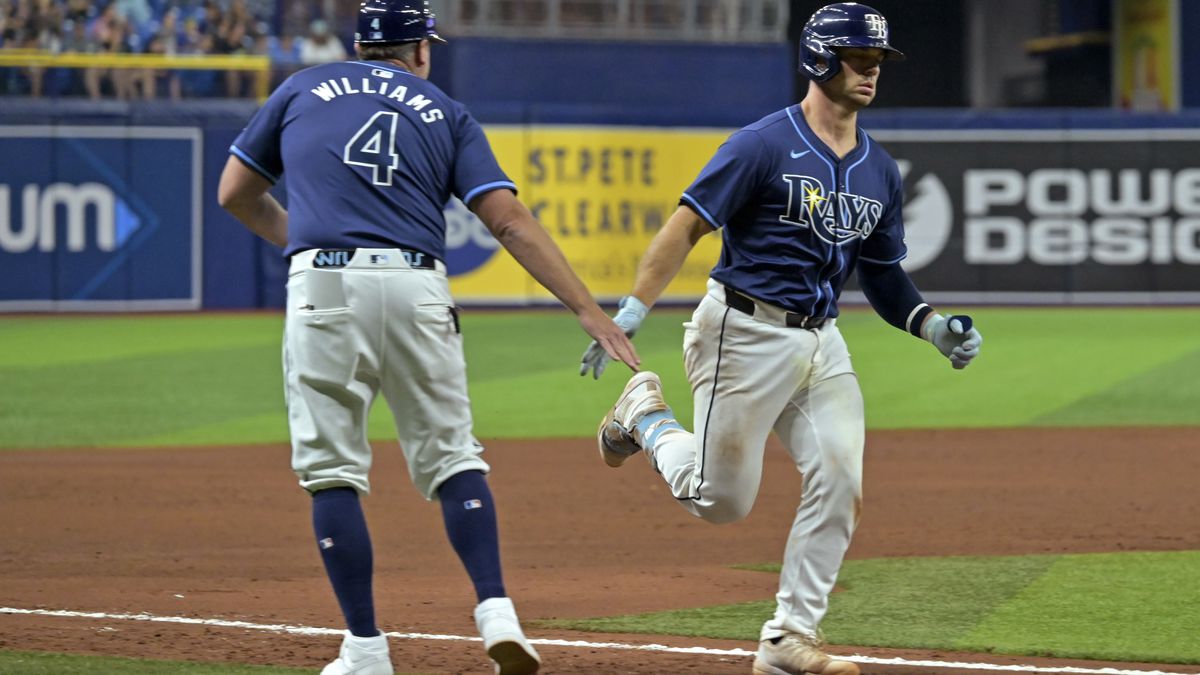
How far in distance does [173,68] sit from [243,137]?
19023 millimetres

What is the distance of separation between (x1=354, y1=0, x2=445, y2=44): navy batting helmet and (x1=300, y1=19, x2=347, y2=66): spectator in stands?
19.5m

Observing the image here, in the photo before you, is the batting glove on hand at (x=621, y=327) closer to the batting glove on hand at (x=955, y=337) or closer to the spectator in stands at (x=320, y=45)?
the batting glove on hand at (x=955, y=337)

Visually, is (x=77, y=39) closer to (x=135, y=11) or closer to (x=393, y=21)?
(x=135, y=11)

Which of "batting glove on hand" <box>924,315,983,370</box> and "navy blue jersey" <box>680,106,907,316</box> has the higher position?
"navy blue jersey" <box>680,106,907,316</box>

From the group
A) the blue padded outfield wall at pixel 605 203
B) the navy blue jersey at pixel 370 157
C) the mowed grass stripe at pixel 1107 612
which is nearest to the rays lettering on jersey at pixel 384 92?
the navy blue jersey at pixel 370 157

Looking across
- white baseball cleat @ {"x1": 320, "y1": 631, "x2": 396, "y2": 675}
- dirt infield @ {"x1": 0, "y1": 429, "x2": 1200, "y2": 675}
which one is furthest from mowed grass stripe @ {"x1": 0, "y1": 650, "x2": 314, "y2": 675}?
white baseball cleat @ {"x1": 320, "y1": 631, "x2": 396, "y2": 675}

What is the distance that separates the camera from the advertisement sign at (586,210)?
71.9 ft

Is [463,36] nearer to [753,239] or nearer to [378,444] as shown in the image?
[378,444]

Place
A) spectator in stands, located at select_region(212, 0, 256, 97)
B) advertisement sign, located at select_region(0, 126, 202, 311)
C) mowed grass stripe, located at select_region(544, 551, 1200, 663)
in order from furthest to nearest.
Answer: spectator in stands, located at select_region(212, 0, 256, 97), advertisement sign, located at select_region(0, 126, 202, 311), mowed grass stripe, located at select_region(544, 551, 1200, 663)

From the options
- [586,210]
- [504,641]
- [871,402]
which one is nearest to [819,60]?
[504,641]

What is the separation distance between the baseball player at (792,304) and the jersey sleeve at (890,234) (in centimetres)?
6

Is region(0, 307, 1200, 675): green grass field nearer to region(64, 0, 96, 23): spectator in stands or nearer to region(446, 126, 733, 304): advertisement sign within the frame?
region(446, 126, 733, 304): advertisement sign

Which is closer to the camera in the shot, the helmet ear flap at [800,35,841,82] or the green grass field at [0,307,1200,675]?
the helmet ear flap at [800,35,841,82]

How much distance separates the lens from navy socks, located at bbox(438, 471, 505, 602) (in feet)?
15.9
